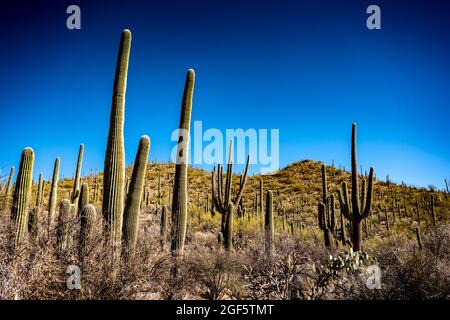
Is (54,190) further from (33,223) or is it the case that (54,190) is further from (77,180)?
(33,223)

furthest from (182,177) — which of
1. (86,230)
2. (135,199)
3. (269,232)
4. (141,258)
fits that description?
(269,232)

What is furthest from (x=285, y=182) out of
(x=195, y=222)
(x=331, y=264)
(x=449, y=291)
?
(x=449, y=291)

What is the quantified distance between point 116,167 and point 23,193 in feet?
7.28

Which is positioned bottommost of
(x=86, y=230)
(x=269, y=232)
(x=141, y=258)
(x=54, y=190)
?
(x=141, y=258)

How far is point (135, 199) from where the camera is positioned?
9602 millimetres

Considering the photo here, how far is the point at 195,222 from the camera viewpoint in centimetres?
2302

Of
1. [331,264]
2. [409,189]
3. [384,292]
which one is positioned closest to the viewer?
[384,292]

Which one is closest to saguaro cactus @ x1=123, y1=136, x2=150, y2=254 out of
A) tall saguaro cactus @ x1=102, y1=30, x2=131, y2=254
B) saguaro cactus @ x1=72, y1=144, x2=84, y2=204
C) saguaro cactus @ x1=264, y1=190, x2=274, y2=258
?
tall saguaro cactus @ x1=102, y1=30, x2=131, y2=254

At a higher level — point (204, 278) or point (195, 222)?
point (195, 222)

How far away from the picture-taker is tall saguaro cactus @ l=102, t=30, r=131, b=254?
8703 mm

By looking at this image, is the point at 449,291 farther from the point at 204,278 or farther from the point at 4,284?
the point at 4,284

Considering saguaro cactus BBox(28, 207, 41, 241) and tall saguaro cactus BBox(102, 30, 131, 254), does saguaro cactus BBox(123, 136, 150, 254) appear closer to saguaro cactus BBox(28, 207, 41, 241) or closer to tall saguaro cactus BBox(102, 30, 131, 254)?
tall saguaro cactus BBox(102, 30, 131, 254)
